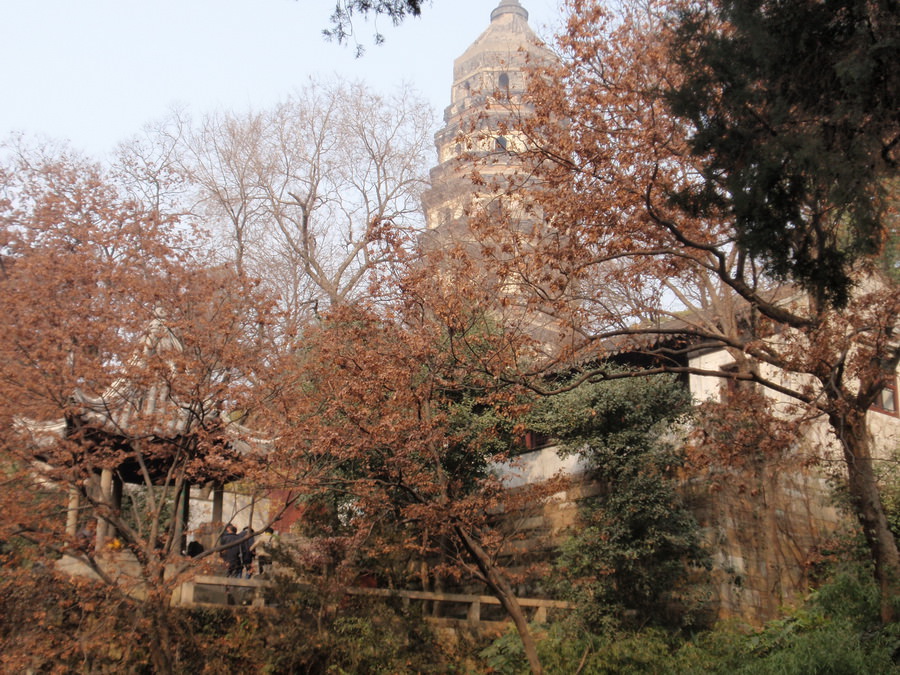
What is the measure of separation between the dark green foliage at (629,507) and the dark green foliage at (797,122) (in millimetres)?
6210

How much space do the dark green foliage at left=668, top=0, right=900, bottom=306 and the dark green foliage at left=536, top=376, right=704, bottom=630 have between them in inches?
244

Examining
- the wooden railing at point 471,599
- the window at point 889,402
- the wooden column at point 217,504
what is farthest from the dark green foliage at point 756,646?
the wooden column at point 217,504

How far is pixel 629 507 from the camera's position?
1226 centimetres

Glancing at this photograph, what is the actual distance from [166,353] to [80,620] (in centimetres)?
355

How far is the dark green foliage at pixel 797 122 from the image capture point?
5.16 m

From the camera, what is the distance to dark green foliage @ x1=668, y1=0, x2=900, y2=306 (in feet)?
16.9

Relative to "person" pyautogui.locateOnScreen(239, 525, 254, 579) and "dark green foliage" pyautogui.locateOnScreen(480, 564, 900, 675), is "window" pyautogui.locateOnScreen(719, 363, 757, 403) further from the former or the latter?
"person" pyautogui.locateOnScreen(239, 525, 254, 579)

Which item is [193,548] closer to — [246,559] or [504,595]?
[246,559]

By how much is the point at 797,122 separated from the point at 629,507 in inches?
300

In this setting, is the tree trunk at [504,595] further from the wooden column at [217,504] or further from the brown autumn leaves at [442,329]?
the wooden column at [217,504]

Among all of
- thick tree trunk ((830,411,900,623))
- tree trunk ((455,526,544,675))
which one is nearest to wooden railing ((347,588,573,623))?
tree trunk ((455,526,544,675))

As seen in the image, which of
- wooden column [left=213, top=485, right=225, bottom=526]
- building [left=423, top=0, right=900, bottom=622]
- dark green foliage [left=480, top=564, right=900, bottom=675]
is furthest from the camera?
wooden column [left=213, top=485, right=225, bottom=526]

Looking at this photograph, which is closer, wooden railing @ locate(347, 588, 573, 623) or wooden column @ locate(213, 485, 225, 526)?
wooden railing @ locate(347, 588, 573, 623)

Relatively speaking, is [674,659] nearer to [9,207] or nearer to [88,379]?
[88,379]
